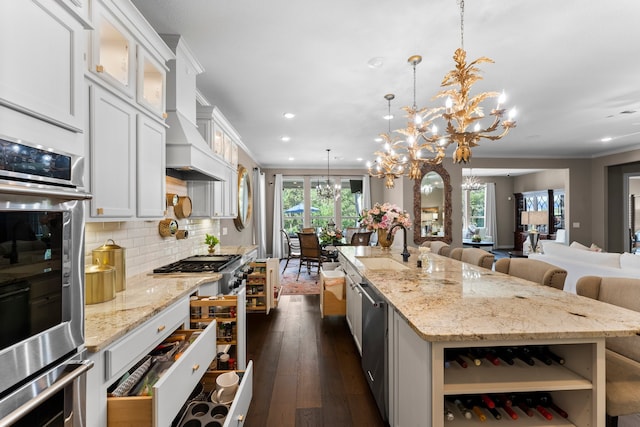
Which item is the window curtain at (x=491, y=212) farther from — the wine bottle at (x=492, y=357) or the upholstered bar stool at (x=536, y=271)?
the wine bottle at (x=492, y=357)

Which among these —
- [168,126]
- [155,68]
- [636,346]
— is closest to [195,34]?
[155,68]

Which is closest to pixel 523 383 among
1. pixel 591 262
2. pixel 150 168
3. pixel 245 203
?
pixel 150 168

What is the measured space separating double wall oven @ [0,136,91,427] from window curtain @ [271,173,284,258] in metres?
7.09

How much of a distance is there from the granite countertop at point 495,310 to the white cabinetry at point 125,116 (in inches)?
61.4

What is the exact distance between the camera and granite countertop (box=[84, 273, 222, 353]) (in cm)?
113

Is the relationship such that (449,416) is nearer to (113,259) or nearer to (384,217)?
(113,259)

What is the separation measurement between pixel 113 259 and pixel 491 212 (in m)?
11.1

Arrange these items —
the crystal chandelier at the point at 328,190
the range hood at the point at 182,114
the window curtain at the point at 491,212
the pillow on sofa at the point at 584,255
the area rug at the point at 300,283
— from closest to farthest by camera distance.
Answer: the range hood at the point at 182,114 → the pillow on sofa at the point at 584,255 → the area rug at the point at 300,283 → the crystal chandelier at the point at 328,190 → the window curtain at the point at 491,212

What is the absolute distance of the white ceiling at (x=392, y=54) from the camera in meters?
1.92

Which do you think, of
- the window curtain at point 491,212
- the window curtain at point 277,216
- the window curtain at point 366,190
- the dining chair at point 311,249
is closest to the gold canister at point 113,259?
the dining chair at point 311,249

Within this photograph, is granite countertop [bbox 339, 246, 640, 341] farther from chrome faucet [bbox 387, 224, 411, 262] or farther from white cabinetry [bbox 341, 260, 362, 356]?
chrome faucet [bbox 387, 224, 411, 262]

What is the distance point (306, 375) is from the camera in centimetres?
237

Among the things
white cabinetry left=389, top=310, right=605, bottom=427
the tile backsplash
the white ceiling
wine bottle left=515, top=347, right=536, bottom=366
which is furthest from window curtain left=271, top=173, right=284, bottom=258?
wine bottle left=515, top=347, right=536, bottom=366

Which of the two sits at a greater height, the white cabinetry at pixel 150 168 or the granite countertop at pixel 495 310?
the white cabinetry at pixel 150 168
